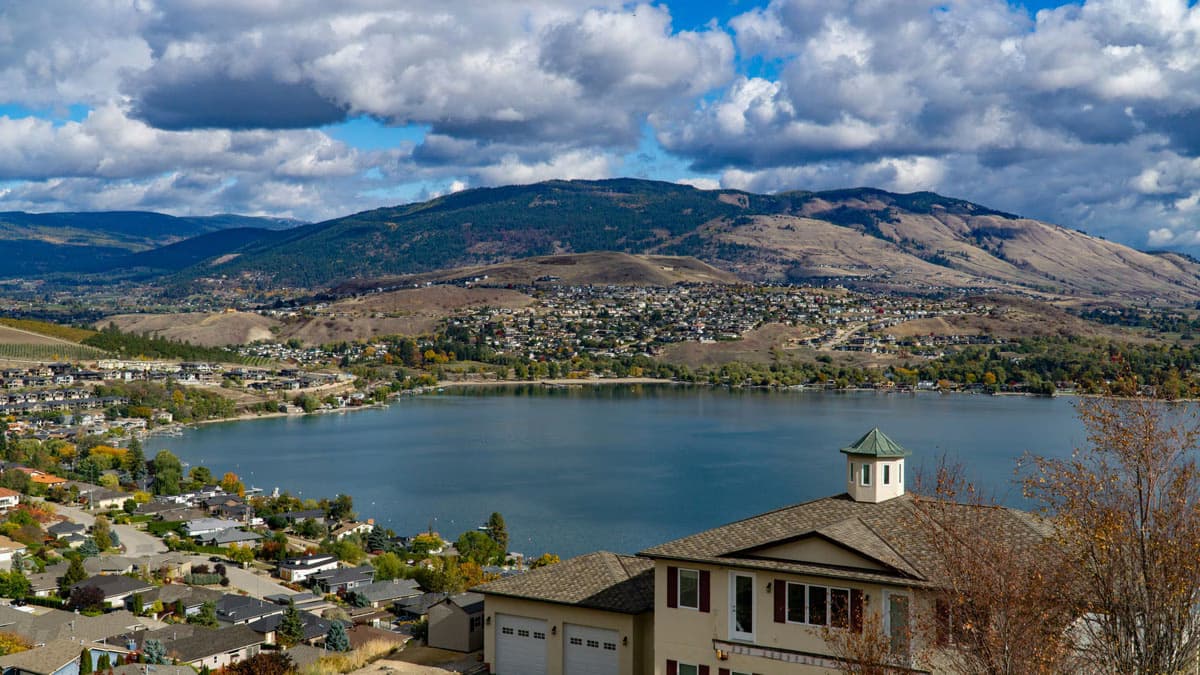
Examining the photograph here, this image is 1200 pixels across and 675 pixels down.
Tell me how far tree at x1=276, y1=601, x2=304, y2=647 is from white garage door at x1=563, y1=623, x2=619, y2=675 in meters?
12.9

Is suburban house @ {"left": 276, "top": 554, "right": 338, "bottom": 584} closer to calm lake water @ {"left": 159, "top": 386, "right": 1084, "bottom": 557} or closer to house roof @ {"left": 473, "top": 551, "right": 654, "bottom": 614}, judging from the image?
calm lake water @ {"left": 159, "top": 386, "right": 1084, "bottom": 557}

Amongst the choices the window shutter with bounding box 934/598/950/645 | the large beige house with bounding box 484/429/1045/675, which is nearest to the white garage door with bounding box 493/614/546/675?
the large beige house with bounding box 484/429/1045/675

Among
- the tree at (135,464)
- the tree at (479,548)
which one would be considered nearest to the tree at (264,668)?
the tree at (479,548)

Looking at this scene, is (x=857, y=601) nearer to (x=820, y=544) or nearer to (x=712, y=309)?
(x=820, y=544)

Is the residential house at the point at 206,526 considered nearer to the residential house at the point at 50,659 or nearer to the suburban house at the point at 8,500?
the suburban house at the point at 8,500

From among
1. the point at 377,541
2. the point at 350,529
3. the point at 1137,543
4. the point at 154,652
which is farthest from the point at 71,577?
the point at 1137,543

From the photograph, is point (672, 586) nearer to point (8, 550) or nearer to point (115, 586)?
point (115, 586)

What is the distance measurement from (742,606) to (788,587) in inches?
20.7

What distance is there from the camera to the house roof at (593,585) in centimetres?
1129

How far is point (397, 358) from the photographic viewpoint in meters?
114

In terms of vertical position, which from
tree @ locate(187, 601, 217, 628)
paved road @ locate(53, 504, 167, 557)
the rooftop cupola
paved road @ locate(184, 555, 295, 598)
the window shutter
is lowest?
paved road @ locate(184, 555, 295, 598)

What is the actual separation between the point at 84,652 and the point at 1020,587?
17438mm

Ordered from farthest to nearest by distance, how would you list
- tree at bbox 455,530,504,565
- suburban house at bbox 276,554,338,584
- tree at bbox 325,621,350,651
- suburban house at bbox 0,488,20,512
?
suburban house at bbox 0,488,20,512
tree at bbox 455,530,504,565
suburban house at bbox 276,554,338,584
tree at bbox 325,621,350,651

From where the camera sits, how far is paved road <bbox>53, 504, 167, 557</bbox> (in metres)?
33.8
